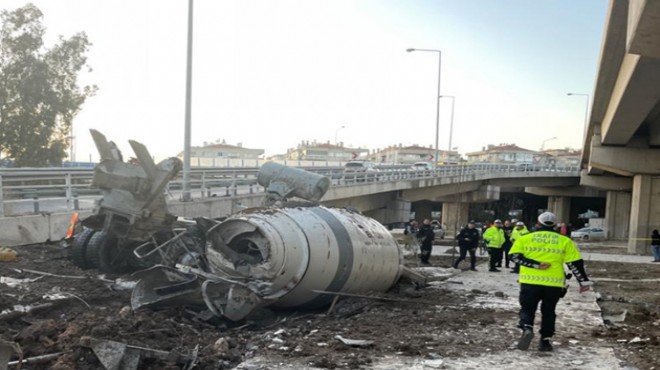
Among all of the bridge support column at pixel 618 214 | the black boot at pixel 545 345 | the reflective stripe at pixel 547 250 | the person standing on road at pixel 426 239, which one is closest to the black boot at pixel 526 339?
the black boot at pixel 545 345

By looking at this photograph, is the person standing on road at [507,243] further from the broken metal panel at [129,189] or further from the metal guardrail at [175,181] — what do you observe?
the broken metal panel at [129,189]

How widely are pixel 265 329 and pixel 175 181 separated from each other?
1138cm

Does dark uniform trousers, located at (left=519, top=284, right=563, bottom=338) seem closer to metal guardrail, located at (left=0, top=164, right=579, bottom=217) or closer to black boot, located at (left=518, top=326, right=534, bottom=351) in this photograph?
black boot, located at (left=518, top=326, right=534, bottom=351)

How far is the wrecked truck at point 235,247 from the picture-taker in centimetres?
820

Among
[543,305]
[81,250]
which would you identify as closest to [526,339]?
[543,305]

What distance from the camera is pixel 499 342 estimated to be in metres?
7.37

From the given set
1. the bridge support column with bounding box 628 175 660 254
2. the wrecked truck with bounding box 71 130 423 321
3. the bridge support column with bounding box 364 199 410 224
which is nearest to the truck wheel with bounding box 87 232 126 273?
the wrecked truck with bounding box 71 130 423 321

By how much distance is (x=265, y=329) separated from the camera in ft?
26.5

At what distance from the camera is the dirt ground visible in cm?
614

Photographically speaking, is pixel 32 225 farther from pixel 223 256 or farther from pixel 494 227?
pixel 494 227

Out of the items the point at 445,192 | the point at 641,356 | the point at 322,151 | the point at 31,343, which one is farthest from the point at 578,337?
the point at 322,151

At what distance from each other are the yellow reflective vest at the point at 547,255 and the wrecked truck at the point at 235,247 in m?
2.88

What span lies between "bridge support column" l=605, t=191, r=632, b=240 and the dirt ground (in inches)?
1702

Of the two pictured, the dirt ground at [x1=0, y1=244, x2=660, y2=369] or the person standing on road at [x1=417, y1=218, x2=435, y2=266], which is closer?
the dirt ground at [x1=0, y1=244, x2=660, y2=369]
